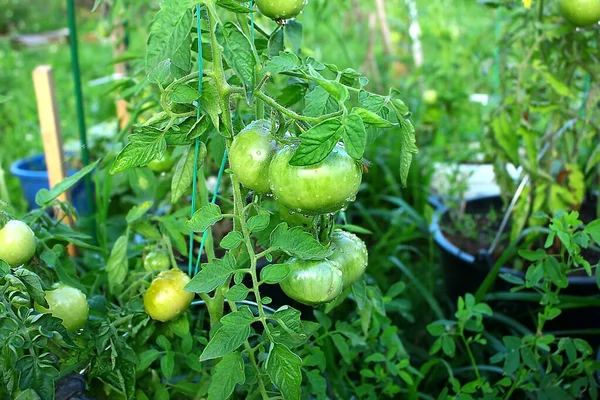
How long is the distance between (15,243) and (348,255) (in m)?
0.51

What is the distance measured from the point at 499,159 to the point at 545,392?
0.72m

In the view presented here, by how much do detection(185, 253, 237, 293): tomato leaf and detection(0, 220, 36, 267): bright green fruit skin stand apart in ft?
1.00

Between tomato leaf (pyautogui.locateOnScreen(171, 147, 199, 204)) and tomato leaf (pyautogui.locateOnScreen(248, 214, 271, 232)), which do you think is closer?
tomato leaf (pyautogui.locateOnScreen(248, 214, 271, 232))

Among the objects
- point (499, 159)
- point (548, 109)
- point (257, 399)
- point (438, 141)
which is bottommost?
point (438, 141)

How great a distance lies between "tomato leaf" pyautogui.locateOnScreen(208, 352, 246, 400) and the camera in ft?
2.87

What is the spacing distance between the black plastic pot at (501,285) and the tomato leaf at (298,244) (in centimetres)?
90

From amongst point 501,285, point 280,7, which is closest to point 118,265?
point 280,7

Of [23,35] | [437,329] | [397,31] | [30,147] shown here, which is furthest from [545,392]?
[23,35]

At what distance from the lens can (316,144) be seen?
28.5 inches

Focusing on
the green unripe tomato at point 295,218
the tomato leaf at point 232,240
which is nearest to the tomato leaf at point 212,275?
the tomato leaf at point 232,240

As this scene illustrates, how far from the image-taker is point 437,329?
133cm

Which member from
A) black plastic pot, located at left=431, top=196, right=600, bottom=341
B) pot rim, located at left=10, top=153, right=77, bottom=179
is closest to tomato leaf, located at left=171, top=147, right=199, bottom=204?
black plastic pot, located at left=431, top=196, right=600, bottom=341

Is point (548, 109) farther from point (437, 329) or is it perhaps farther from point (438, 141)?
point (438, 141)

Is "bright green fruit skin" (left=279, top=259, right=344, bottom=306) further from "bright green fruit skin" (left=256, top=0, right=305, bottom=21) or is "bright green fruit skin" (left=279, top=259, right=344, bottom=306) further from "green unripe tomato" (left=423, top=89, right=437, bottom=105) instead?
"green unripe tomato" (left=423, top=89, right=437, bottom=105)
